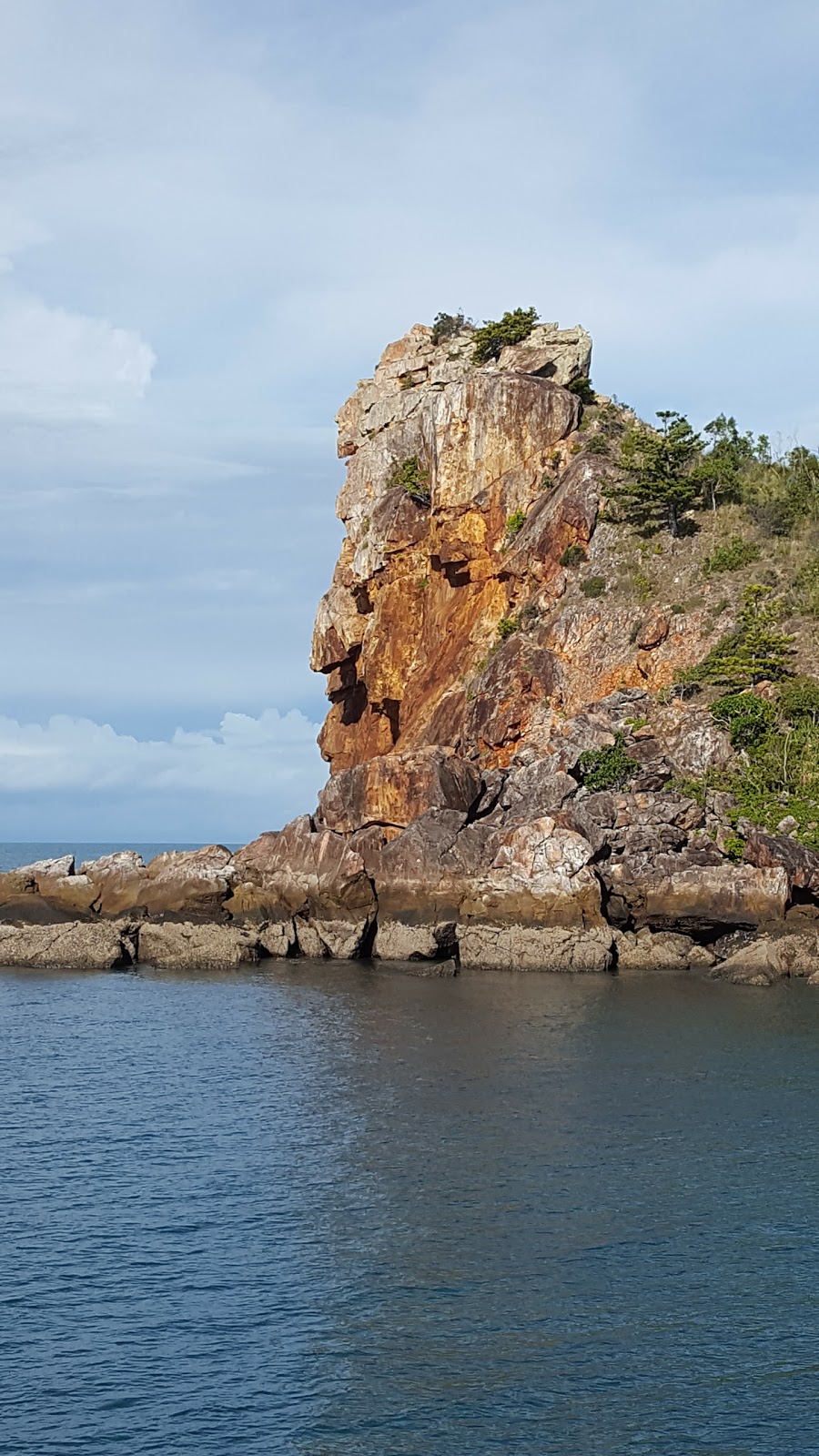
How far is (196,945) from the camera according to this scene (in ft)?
211

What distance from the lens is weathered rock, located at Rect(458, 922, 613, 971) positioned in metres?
59.4

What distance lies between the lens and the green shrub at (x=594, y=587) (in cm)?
7688

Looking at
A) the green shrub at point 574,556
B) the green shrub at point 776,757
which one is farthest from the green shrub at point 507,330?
the green shrub at point 776,757

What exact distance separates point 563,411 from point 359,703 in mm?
25658

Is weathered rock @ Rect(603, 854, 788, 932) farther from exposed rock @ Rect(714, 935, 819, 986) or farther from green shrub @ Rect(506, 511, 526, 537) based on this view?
green shrub @ Rect(506, 511, 526, 537)

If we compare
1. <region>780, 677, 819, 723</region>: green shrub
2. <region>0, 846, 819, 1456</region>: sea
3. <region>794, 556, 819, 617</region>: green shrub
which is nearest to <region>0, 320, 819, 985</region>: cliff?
<region>780, 677, 819, 723</region>: green shrub

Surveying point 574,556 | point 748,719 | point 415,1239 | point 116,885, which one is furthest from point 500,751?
point 415,1239

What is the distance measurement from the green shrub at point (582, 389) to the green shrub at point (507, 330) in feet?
16.9

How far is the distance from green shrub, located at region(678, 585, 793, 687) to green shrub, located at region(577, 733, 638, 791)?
6308 mm

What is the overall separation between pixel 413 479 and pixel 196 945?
38.9m

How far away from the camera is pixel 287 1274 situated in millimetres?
25109

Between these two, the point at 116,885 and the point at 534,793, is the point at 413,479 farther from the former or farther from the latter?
the point at 116,885

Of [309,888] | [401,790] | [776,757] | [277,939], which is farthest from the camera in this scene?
[401,790]

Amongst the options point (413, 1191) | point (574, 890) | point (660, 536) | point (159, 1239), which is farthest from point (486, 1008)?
point (660, 536)
